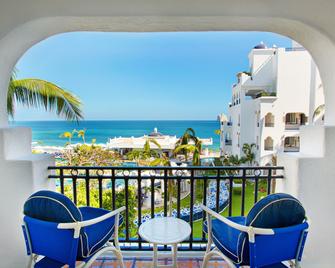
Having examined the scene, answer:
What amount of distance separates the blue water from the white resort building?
45.3 feet

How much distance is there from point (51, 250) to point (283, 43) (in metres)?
28.0

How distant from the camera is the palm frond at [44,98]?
4.27m

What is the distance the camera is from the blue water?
104ft

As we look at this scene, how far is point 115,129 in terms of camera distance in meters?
41.1

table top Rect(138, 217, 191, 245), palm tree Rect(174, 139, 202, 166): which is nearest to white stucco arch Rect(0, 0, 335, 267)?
palm tree Rect(174, 139, 202, 166)

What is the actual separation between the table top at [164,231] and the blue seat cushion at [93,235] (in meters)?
0.26

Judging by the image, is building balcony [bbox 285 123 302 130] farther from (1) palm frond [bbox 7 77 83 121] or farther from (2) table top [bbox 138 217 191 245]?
(2) table top [bbox 138 217 191 245]

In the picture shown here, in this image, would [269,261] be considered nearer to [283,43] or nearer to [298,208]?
[298,208]

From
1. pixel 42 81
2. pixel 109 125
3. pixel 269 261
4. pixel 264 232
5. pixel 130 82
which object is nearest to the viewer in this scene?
pixel 264 232

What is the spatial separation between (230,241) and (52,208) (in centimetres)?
130

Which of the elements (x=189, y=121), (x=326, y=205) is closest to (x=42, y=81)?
(x=326, y=205)

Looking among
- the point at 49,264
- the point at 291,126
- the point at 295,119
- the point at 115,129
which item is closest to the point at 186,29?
the point at 49,264

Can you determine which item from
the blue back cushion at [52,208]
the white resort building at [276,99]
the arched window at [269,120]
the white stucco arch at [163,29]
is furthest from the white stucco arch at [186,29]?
the arched window at [269,120]

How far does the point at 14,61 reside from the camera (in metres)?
2.10
